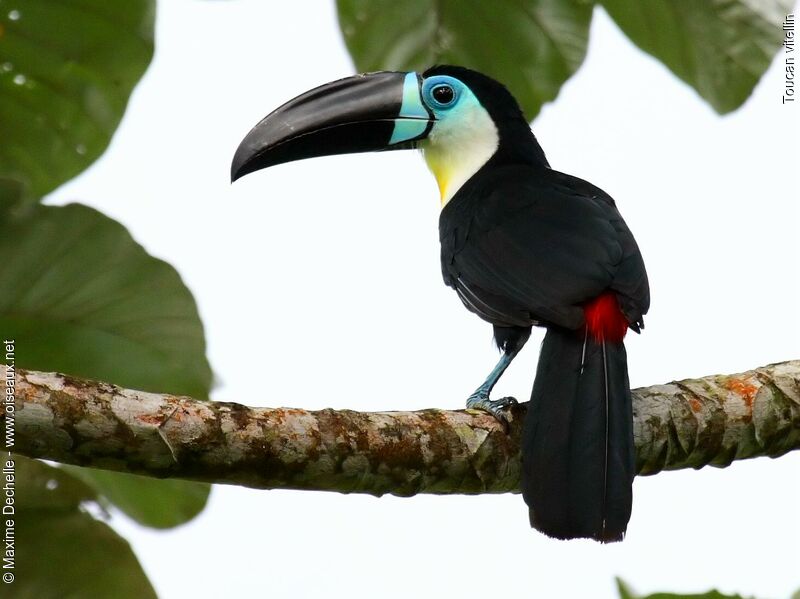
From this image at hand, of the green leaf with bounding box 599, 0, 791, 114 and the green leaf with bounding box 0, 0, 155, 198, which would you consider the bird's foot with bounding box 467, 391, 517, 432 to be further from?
the green leaf with bounding box 0, 0, 155, 198

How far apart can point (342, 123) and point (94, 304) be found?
116 centimetres

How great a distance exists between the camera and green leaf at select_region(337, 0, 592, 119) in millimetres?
2766

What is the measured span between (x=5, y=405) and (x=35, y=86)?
1.31 meters

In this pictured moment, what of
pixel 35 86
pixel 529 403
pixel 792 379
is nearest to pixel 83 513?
pixel 529 403

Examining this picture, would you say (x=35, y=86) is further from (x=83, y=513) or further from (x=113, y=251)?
(x=83, y=513)

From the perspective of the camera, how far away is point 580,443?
217 cm

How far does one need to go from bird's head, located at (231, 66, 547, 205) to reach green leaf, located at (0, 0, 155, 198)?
0.60m

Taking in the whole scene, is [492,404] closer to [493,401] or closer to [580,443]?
[493,401]

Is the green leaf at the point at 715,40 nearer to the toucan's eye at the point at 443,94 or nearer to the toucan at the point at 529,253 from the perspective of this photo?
the toucan at the point at 529,253

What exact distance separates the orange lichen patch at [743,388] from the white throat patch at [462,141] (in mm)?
1234

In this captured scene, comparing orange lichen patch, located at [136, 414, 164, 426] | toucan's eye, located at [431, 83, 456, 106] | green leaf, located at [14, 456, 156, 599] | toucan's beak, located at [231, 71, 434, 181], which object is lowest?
green leaf, located at [14, 456, 156, 599]

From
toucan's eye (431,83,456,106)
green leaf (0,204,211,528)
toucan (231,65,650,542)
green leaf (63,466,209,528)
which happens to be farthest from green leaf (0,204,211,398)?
toucan's eye (431,83,456,106)

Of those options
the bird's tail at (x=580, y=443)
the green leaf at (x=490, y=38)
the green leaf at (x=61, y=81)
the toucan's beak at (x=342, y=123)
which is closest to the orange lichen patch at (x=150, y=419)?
the bird's tail at (x=580, y=443)

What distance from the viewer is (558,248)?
2.55 metres
